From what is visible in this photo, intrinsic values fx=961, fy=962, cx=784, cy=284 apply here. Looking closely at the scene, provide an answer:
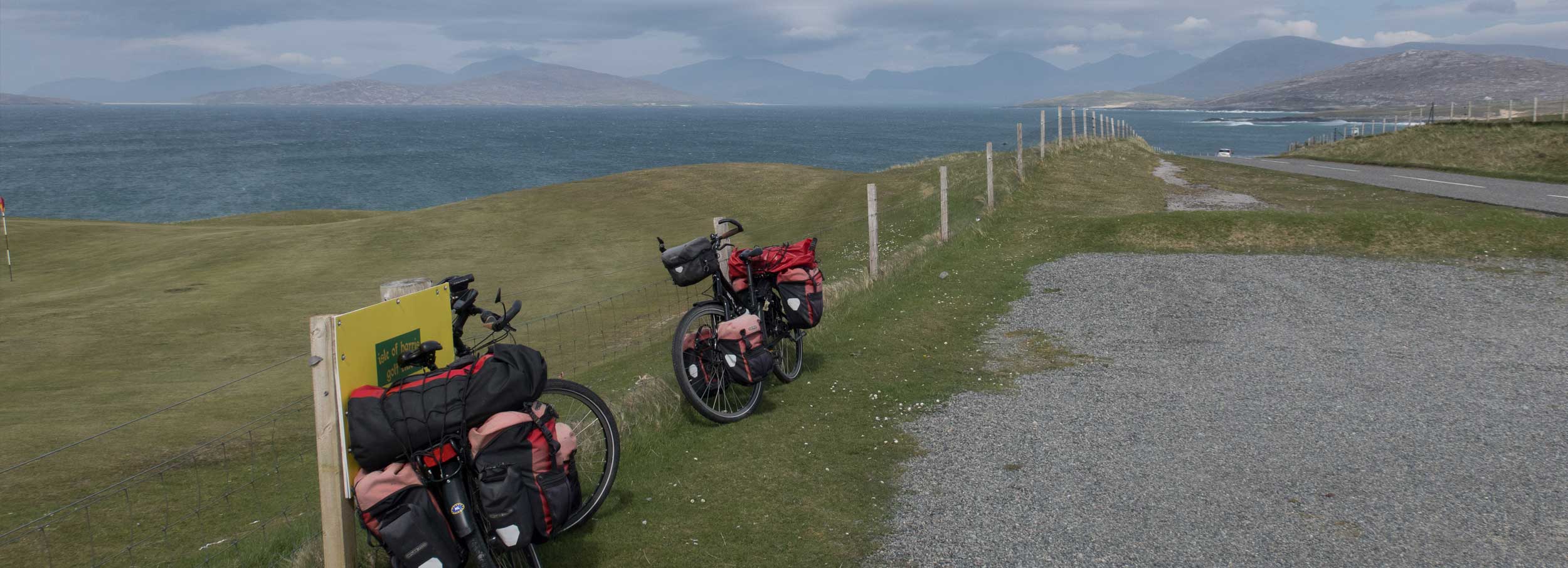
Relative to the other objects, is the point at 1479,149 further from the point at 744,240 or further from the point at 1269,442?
the point at 1269,442

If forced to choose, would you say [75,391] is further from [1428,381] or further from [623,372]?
[1428,381]

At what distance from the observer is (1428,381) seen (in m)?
7.43

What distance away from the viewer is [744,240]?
70.1 ft

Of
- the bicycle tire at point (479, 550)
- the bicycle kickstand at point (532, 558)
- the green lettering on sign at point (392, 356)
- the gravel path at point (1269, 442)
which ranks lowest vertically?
the gravel path at point (1269, 442)

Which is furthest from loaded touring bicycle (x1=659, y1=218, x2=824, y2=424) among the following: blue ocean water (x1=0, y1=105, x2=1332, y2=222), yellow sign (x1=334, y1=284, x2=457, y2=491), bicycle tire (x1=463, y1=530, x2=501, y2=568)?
blue ocean water (x1=0, y1=105, x2=1332, y2=222)

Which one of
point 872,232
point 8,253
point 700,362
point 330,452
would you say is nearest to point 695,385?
point 700,362

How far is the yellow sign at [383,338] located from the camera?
396 cm

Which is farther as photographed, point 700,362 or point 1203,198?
point 1203,198

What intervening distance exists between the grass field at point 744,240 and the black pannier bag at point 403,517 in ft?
3.75

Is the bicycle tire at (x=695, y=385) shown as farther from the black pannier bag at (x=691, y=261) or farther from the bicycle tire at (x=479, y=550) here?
the bicycle tire at (x=479, y=550)

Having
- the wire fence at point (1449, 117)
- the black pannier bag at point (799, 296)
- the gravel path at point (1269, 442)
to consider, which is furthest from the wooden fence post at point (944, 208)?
the wire fence at point (1449, 117)

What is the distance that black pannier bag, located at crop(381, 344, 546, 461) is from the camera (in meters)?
3.90

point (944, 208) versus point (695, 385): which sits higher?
point (944, 208)

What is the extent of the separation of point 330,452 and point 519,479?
2.63 feet
